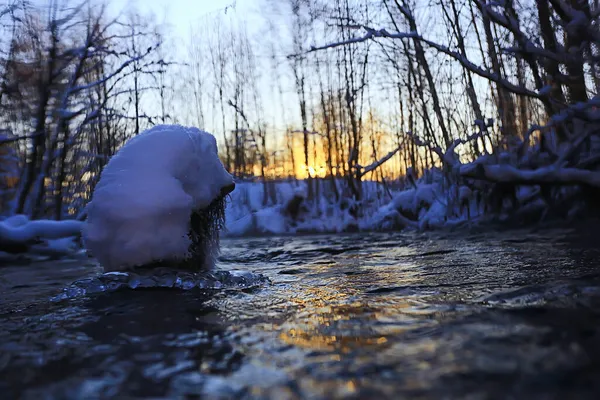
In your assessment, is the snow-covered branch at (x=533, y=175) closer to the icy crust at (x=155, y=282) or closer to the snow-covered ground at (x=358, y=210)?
the snow-covered ground at (x=358, y=210)

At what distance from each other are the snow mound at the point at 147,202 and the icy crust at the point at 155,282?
125 mm

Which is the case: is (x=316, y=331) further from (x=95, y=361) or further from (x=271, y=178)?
(x=271, y=178)

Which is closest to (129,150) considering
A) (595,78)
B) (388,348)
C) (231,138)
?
(388,348)

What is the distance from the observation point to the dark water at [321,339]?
114 cm

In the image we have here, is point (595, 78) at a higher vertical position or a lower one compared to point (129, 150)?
higher

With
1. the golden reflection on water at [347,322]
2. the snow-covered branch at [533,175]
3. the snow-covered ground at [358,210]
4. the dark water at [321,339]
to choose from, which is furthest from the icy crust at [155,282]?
the snow-covered ground at [358,210]

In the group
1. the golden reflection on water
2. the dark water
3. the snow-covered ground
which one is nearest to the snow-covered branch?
the snow-covered ground

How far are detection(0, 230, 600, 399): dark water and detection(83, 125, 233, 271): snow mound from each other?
11.7 inches

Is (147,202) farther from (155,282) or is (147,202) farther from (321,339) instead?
(321,339)

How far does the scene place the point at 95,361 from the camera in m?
1.48

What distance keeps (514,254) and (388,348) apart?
123 inches

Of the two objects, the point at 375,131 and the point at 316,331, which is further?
the point at 375,131

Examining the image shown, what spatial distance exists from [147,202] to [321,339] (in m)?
1.93

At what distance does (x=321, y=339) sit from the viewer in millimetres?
1612
